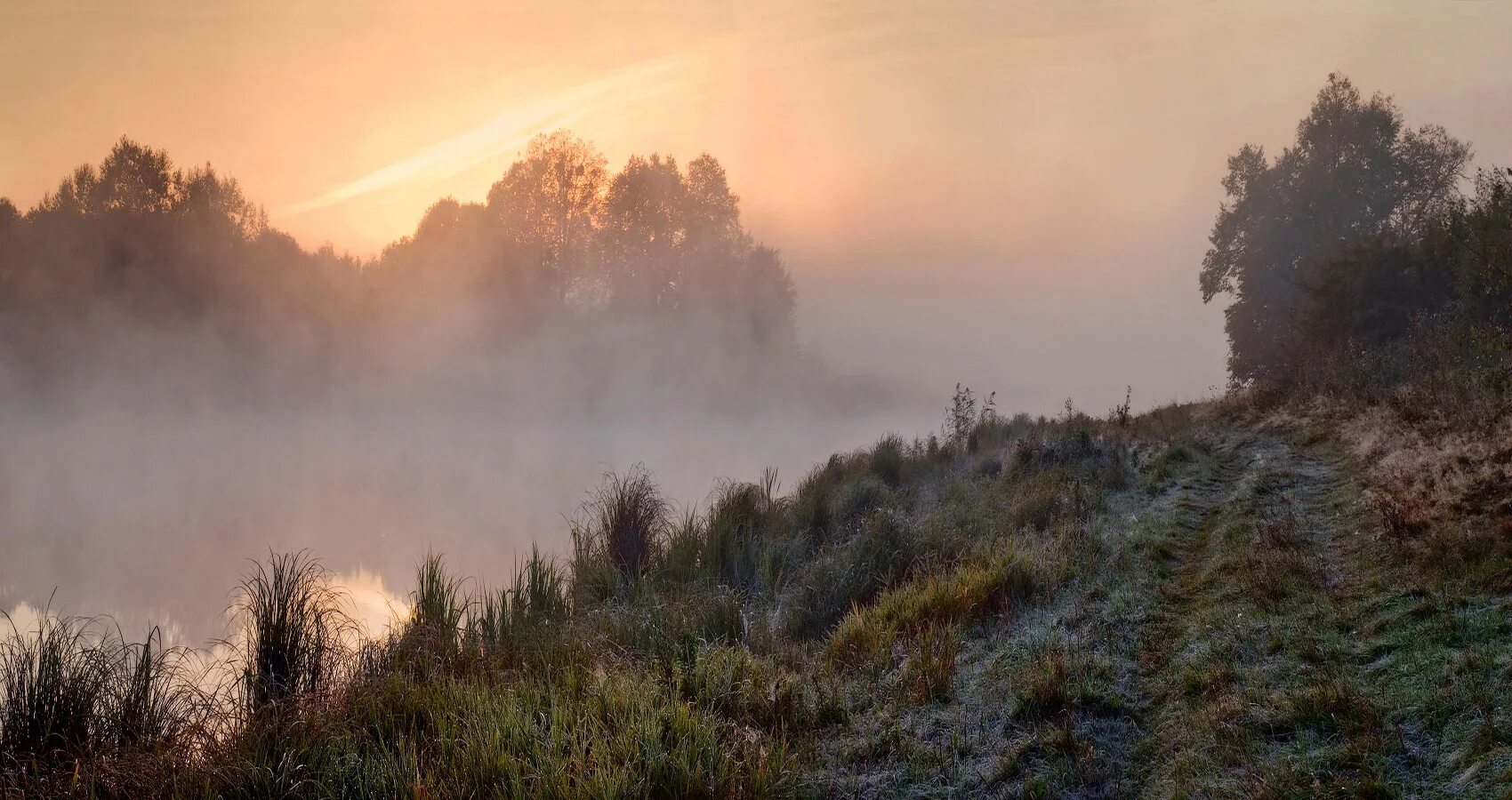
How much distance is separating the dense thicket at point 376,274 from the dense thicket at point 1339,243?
29612 millimetres

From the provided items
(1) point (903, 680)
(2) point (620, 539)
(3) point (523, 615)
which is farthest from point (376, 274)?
(1) point (903, 680)

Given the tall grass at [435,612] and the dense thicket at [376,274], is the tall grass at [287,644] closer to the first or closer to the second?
the tall grass at [435,612]

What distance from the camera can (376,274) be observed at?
53.3 m

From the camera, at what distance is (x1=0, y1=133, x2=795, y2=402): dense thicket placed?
43.8 m

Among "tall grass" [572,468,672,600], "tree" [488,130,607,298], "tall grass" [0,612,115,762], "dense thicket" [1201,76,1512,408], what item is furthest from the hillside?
"tree" [488,130,607,298]

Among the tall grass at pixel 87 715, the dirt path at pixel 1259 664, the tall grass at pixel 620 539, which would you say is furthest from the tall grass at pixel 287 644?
the dirt path at pixel 1259 664

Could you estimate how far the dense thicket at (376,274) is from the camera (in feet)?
144

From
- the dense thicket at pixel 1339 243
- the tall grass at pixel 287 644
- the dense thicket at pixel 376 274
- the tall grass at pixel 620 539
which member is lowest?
the tall grass at pixel 287 644

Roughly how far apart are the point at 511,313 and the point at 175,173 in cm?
1977

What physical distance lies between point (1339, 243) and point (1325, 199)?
11.4 ft

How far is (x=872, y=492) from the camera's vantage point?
14.7 meters

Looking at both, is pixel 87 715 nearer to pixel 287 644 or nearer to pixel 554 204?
pixel 287 644

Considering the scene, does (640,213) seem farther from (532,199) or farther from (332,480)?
(332,480)

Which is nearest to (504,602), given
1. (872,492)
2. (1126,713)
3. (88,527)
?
(1126,713)
